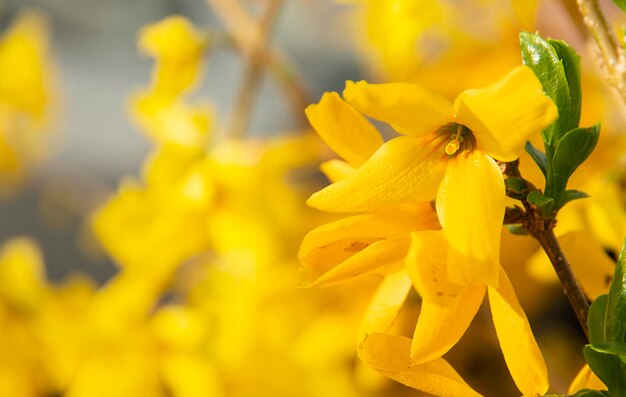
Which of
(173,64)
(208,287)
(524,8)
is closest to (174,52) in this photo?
(173,64)

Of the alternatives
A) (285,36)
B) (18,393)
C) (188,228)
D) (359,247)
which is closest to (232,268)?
(188,228)

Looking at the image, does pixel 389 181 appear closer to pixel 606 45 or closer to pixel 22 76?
pixel 606 45

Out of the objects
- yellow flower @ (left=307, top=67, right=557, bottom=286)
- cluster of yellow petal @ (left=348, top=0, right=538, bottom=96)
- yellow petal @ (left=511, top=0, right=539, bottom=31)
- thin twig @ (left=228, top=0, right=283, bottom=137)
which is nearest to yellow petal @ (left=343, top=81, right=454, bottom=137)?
yellow flower @ (left=307, top=67, right=557, bottom=286)

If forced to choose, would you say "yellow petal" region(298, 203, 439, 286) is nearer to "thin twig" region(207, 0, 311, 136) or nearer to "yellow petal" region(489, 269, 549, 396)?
"yellow petal" region(489, 269, 549, 396)

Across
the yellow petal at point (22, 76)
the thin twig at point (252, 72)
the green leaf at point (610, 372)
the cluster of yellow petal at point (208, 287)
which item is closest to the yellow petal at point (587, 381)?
the green leaf at point (610, 372)

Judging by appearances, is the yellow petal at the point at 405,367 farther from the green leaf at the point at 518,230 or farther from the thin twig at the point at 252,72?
the thin twig at the point at 252,72

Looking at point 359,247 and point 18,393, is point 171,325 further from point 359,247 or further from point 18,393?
point 359,247

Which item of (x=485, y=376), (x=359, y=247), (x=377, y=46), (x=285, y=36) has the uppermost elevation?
(x=285, y=36)
